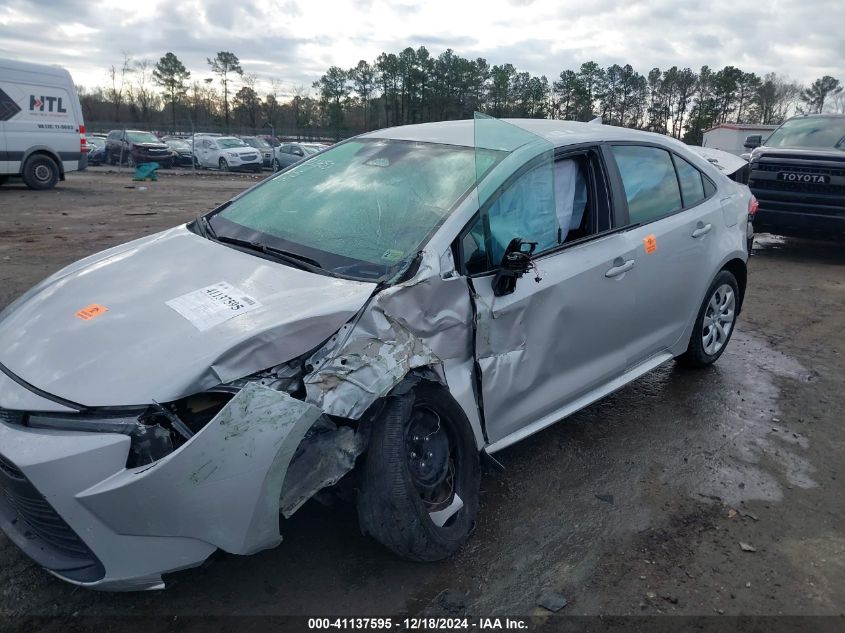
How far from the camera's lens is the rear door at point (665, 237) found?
3822 millimetres

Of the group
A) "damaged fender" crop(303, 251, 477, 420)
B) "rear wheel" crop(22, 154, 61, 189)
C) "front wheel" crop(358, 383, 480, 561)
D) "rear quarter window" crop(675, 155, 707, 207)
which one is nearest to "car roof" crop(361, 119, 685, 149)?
"rear quarter window" crop(675, 155, 707, 207)

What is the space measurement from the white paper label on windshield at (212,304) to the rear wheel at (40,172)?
14.9 m

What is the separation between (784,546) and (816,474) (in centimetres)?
83

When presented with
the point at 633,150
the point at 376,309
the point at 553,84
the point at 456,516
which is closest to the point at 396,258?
the point at 376,309

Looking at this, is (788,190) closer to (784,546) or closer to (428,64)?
(784,546)

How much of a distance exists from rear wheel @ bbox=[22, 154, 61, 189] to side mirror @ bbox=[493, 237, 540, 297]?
15.4 meters

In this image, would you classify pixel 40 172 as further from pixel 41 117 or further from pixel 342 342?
pixel 342 342

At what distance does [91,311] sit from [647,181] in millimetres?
3126

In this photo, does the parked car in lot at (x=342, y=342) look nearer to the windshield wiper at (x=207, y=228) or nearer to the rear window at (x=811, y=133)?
the windshield wiper at (x=207, y=228)

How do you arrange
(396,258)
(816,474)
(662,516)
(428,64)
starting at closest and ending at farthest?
(396,258) < (662,516) < (816,474) < (428,64)

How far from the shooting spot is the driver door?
2967 millimetres

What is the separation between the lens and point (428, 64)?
49.3 m

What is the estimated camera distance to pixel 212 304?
2.56 metres

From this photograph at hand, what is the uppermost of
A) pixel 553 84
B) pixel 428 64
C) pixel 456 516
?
pixel 428 64
